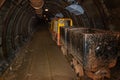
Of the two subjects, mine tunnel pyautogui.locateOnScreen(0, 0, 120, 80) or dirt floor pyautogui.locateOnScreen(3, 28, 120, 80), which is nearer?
mine tunnel pyautogui.locateOnScreen(0, 0, 120, 80)

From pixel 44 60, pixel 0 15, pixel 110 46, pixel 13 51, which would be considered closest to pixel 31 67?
pixel 44 60

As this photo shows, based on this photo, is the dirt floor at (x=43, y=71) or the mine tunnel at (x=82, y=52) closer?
the mine tunnel at (x=82, y=52)

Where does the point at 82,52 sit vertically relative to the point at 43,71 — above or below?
above

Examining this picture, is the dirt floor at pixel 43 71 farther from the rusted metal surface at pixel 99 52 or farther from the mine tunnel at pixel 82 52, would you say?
the rusted metal surface at pixel 99 52

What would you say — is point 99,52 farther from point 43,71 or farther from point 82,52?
point 43,71

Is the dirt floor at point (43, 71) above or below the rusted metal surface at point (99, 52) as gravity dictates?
below

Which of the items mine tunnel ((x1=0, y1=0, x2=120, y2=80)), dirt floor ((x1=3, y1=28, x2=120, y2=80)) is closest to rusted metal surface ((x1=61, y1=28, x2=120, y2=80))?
mine tunnel ((x1=0, y1=0, x2=120, y2=80))

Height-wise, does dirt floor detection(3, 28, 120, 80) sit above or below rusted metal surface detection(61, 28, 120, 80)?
below

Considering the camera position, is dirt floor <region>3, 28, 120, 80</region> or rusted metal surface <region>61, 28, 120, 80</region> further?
dirt floor <region>3, 28, 120, 80</region>

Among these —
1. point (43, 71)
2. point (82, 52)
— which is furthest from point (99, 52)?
point (43, 71)

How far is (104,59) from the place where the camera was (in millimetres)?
5488

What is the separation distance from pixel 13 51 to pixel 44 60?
3.34 meters

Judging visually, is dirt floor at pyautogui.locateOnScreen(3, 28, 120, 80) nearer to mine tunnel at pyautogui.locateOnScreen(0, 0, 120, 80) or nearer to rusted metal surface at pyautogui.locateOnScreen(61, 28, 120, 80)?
mine tunnel at pyautogui.locateOnScreen(0, 0, 120, 80)

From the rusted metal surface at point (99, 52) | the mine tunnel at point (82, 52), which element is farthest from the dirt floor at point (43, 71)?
the rusted metal surface at point (99, 52)
